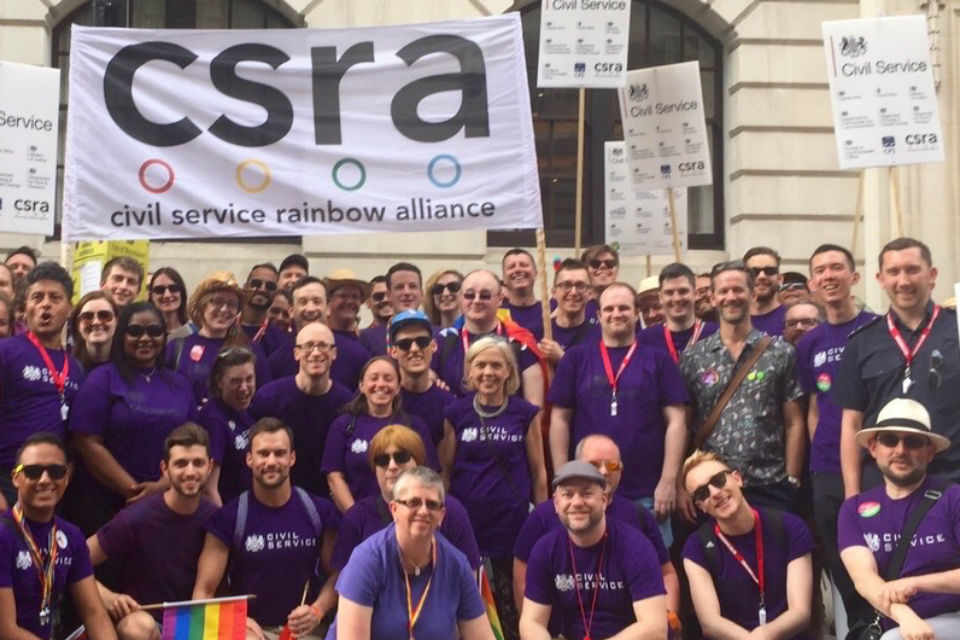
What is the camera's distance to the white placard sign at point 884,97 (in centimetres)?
1091

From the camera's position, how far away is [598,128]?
53.3 feet

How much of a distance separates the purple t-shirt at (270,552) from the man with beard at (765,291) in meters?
3.21

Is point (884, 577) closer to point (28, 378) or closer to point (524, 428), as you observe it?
point (524, 428)

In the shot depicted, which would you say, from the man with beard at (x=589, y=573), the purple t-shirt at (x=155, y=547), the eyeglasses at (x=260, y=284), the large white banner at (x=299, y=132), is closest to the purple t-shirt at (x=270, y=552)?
the purple t-shirt at (x=155, y=547)

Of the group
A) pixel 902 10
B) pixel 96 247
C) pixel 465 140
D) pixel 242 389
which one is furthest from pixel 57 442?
pixel 902 10

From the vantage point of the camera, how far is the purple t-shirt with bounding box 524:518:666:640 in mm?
7566

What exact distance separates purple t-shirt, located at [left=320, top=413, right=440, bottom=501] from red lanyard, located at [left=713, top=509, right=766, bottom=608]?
159 cm

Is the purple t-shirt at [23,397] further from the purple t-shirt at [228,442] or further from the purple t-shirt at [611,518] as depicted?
the purple t-shirt at [611,518]

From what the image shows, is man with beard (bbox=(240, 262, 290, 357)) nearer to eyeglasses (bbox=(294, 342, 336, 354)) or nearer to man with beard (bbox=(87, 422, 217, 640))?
eyeglasses (bbox=(294, 342, 336, 354))

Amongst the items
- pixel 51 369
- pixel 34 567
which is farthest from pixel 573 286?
pixel 34 567

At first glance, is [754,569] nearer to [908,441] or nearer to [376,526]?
[908,441]

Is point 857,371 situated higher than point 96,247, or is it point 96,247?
point 96,247

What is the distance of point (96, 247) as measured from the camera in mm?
10852

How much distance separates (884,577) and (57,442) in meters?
4.19
